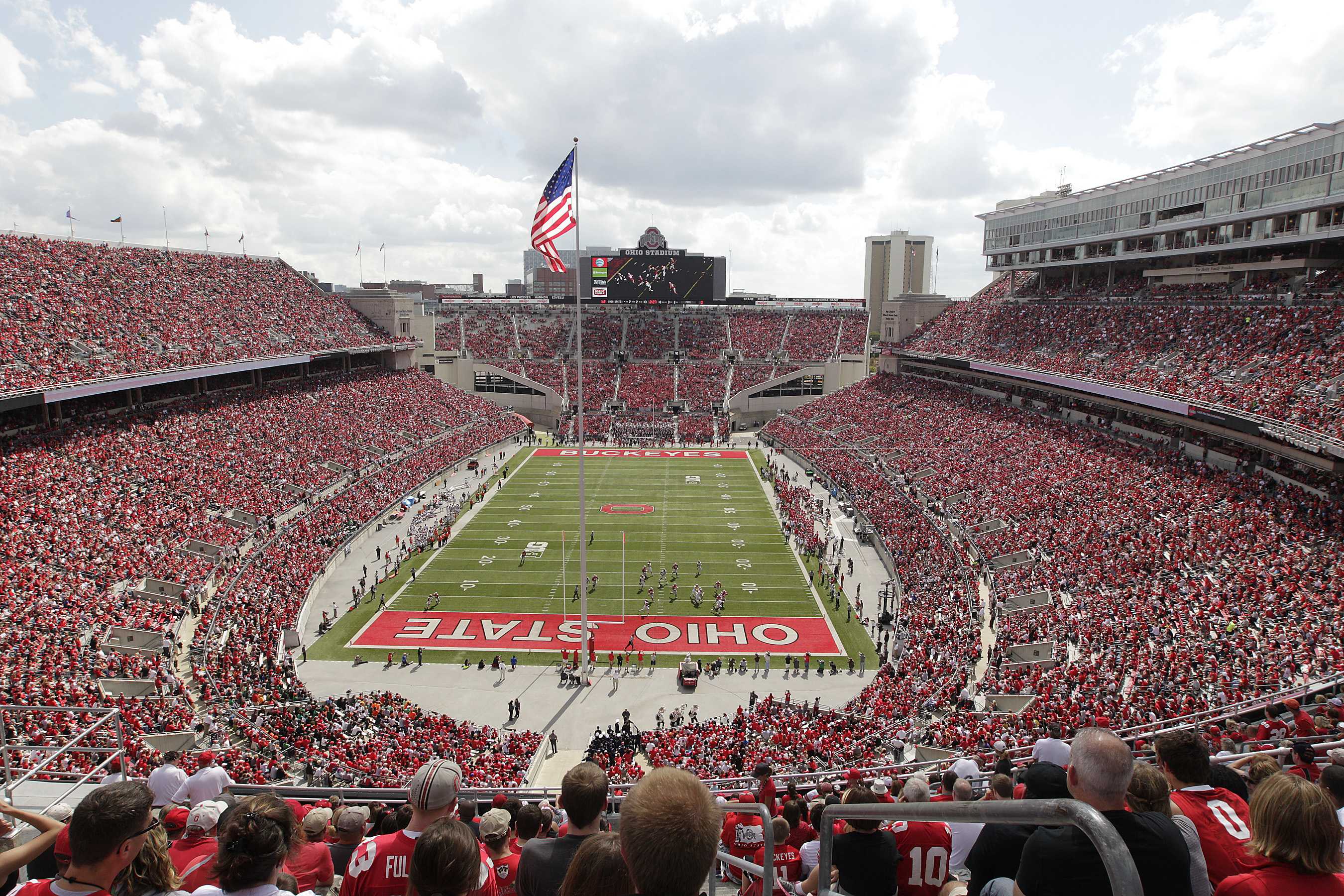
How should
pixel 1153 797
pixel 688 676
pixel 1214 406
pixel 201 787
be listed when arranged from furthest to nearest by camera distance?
1. pixel 1214 406
2. pixel 688 676
3. pixel 201 787
4. pixel 1153 797

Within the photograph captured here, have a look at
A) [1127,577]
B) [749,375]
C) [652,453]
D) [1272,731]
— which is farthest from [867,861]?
[749,375]

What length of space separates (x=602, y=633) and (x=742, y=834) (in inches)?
795

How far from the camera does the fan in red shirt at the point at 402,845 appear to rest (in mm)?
3902

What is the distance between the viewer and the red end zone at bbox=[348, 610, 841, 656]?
79.4 feet

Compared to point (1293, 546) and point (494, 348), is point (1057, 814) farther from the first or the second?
point (494, 348)

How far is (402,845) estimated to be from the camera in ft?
13.3

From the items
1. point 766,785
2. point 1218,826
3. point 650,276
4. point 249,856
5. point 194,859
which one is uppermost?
point 650,276

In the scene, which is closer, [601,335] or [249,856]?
[249,856]

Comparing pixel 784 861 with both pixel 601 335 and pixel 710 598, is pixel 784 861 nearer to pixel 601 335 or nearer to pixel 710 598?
pixel 710 598

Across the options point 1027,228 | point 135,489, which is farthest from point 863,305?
point 135,489

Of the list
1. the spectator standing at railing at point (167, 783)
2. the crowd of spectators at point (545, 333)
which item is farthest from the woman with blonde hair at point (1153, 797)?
the crowd of spectators at point (545, 333)

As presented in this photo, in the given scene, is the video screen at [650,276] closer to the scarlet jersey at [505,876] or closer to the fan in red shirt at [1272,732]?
the fan in red shirt at [1272,732]

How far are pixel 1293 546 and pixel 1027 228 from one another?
1422 inches

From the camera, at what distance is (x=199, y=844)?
470 centimetres
